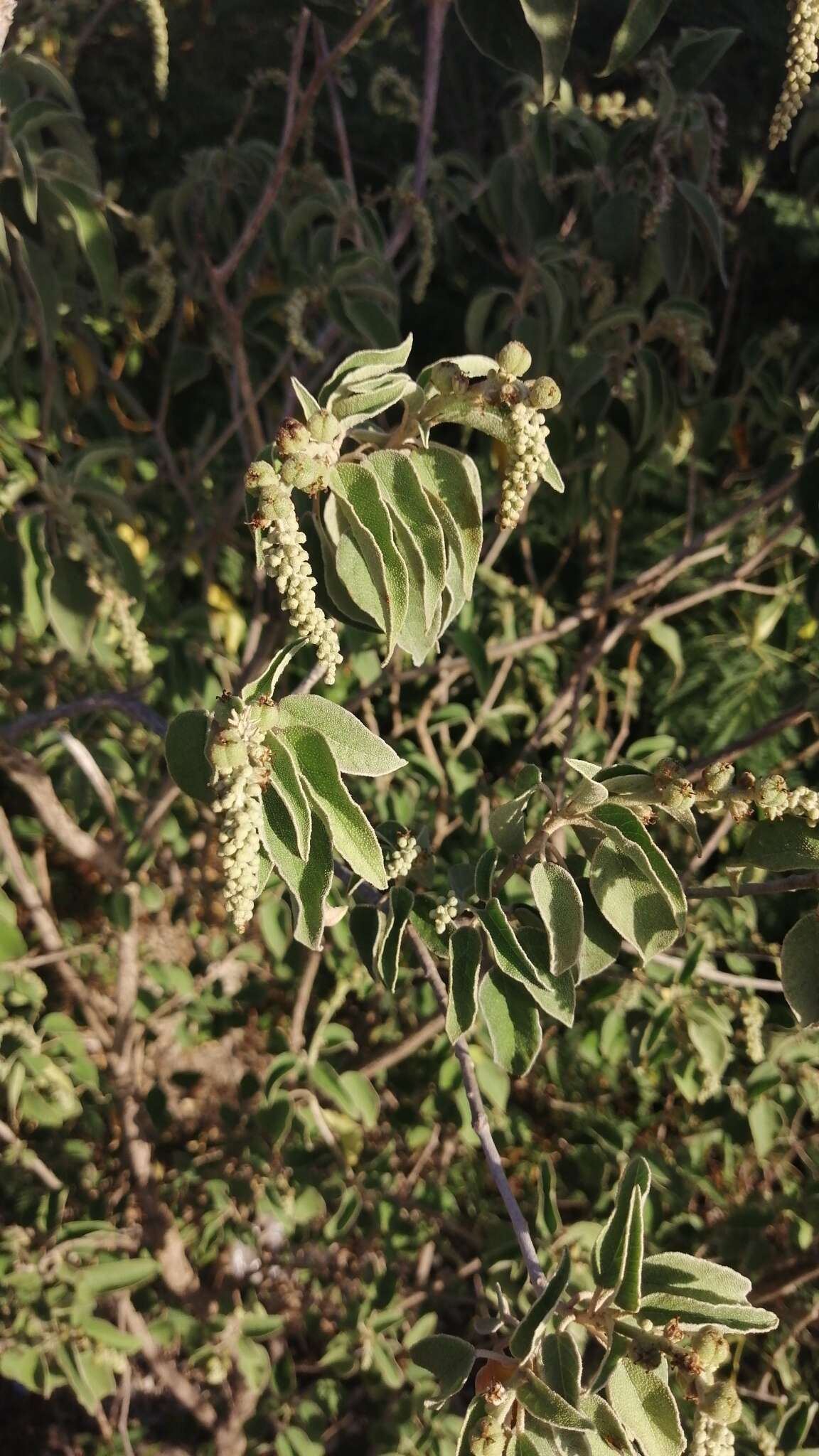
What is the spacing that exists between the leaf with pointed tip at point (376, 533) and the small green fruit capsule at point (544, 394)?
124 mm

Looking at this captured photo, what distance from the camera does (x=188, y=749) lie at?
2.38 feet

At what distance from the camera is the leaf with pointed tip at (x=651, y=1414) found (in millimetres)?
712

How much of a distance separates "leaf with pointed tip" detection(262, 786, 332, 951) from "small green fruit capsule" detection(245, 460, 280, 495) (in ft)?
0.67

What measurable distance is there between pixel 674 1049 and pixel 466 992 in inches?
34.2

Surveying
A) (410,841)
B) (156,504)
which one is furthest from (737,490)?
(410,841)

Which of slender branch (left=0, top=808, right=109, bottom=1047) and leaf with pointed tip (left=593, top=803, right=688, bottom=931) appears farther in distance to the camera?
slender branch (left=0, top=808, right=109, bottom=1047)

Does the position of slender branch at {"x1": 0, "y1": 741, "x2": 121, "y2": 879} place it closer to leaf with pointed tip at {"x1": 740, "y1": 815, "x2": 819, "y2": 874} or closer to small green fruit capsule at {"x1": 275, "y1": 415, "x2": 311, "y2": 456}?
small green fruit capsule at {"x1": 275, "y1": 415, "x2": 311, "y2": 456}

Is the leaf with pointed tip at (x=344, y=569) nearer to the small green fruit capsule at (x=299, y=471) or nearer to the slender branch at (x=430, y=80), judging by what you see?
the small green fruit capsule at (x=299, y=471)

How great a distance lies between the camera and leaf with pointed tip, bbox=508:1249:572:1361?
0.70m

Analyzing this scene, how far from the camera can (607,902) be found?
2.56ft

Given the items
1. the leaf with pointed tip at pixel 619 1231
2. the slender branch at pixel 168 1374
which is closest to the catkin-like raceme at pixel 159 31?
the leaf with pointed tip at pixel 619 1231

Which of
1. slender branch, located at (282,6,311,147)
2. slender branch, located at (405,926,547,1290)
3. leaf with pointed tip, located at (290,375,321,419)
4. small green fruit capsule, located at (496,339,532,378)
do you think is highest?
slender branch, located at (282,6,311,147)

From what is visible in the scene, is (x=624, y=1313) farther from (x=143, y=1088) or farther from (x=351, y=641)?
(x=143, y=1088)

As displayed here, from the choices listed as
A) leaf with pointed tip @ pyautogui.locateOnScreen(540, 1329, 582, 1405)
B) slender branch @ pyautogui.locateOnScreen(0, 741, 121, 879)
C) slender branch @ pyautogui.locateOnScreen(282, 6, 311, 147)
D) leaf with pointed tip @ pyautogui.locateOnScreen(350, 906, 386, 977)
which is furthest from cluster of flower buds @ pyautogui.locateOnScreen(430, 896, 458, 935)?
slender branch @ pyautogui.locateOnScreen(282, 6, 311, 147)
